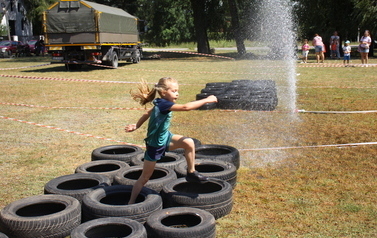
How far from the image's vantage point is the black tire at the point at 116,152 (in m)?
6.40

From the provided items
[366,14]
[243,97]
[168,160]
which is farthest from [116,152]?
[366,14]

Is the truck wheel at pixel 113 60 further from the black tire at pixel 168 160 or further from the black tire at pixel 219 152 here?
the black tire at pixel 168 160

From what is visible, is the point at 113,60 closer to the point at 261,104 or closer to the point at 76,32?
the point at 76,32

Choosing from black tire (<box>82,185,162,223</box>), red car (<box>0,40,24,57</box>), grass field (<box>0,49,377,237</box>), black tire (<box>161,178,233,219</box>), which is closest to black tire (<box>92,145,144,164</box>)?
grass field (<box>0,49,377,237</box>)

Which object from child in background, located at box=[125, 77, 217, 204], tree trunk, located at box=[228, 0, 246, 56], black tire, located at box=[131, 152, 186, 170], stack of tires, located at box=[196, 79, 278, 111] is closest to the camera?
child in background, located at box=[125, 77, 217, 204]

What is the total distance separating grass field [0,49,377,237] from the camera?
15.8 ft

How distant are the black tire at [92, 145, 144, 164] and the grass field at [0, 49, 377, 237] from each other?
49 cm

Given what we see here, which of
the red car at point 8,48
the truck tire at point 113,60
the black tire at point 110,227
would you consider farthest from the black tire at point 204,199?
the red car at point 8,48

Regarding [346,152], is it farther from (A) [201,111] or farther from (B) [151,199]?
(A) [201,111]

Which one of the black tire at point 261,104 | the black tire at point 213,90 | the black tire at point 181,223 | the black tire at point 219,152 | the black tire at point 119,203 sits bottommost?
the black tire at point 181,223

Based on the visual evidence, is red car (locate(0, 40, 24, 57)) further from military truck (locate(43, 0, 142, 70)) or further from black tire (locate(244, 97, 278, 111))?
black tire (locate(244, 97, 278, 111))

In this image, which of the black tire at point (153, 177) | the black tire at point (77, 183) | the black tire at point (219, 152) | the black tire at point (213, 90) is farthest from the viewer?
the black tire at point (213, 90)

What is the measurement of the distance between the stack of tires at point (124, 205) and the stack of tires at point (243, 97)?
5451mm

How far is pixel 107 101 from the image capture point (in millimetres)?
13492
